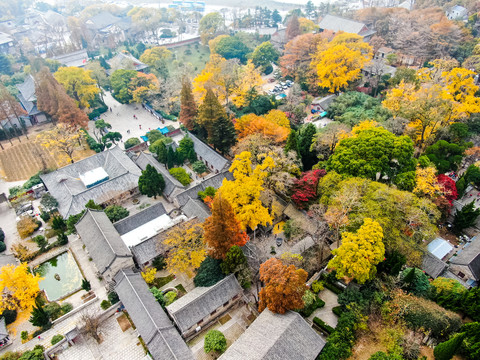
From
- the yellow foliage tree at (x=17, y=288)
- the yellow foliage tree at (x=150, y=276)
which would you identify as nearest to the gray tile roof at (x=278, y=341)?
the yellow foliage tree at (x=150, y=276)

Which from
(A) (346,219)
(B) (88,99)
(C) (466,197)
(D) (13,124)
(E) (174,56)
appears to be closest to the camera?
(A) (346,219)

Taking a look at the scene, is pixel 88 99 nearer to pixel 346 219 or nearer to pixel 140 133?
pixel 140 133

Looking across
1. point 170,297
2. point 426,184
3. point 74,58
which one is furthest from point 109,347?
point 74,58

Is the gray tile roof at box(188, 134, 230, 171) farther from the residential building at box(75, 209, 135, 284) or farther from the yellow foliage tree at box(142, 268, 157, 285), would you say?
the yellow foliage tree at box(142, 268, 157, 285)

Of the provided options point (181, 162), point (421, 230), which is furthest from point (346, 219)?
point (181, 162)

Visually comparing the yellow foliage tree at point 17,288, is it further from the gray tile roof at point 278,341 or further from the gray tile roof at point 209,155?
the gray tile roof at point 209,155

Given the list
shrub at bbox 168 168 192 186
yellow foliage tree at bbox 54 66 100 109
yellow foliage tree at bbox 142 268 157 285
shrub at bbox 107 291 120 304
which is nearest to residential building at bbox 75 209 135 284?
shrub at bbox 107 291 120 304
